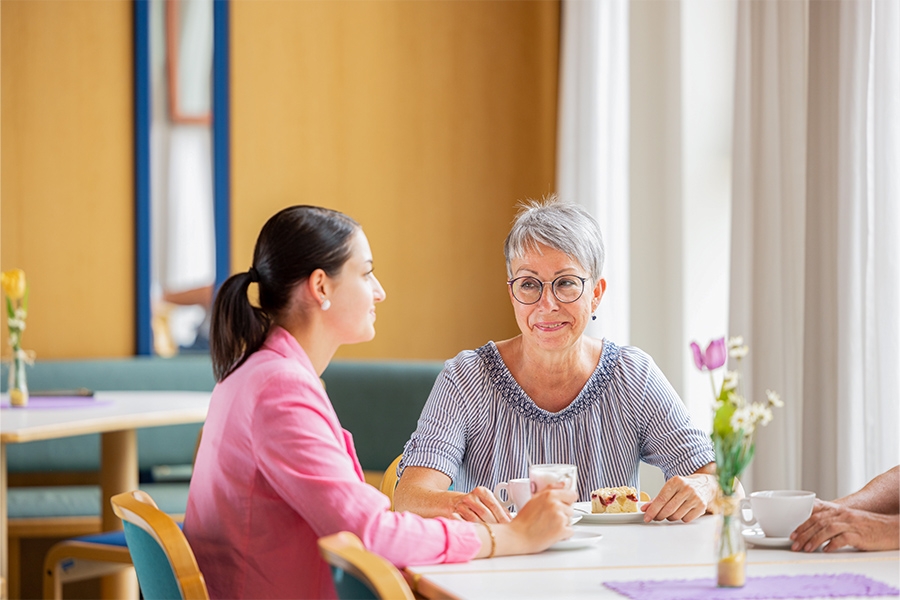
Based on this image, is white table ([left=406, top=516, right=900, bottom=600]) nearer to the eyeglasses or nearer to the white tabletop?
the eyeglasses

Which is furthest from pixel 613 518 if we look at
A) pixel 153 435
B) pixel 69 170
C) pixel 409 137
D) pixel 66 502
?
pixel 69 170

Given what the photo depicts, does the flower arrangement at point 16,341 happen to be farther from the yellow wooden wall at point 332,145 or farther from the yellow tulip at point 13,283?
the yellow wooden wall at point 332,145

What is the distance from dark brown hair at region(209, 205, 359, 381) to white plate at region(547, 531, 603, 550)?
0.57m

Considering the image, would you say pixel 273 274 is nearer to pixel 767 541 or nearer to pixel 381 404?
pixel 767 541

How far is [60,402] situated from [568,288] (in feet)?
7.05

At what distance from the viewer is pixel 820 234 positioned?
2906 millimetres

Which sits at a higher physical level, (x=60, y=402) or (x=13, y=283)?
(x=13, y=283)

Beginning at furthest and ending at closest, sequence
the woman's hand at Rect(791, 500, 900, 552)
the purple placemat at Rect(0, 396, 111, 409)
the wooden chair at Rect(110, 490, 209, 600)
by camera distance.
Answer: the purple placemat at Rect(0, 396, 111, 409)
the woman's hand at Rect(791, 500, 900, 552)
the wooden chair at Rect(110, 490, 209, 600)

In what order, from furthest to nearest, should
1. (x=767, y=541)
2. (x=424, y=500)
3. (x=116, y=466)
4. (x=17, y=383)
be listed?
(x=17, y=383)
(x=116, y=466)
(x=424, y=500)
(x=767, y=541)

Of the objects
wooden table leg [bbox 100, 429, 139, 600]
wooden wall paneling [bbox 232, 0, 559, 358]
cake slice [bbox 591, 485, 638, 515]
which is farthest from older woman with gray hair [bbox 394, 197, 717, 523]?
wooden wall paneling [bbox 232, 0, 559, 358]

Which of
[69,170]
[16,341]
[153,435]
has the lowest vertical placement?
[153,435]

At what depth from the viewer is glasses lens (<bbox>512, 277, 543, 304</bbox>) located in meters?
Result: 2.23

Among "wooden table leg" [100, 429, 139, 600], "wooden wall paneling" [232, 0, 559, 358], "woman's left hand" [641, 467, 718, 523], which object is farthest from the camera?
"wooden wall paneling" [232, 0, 559, 358]

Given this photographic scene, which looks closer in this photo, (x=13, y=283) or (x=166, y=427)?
(x=13, y=283)
